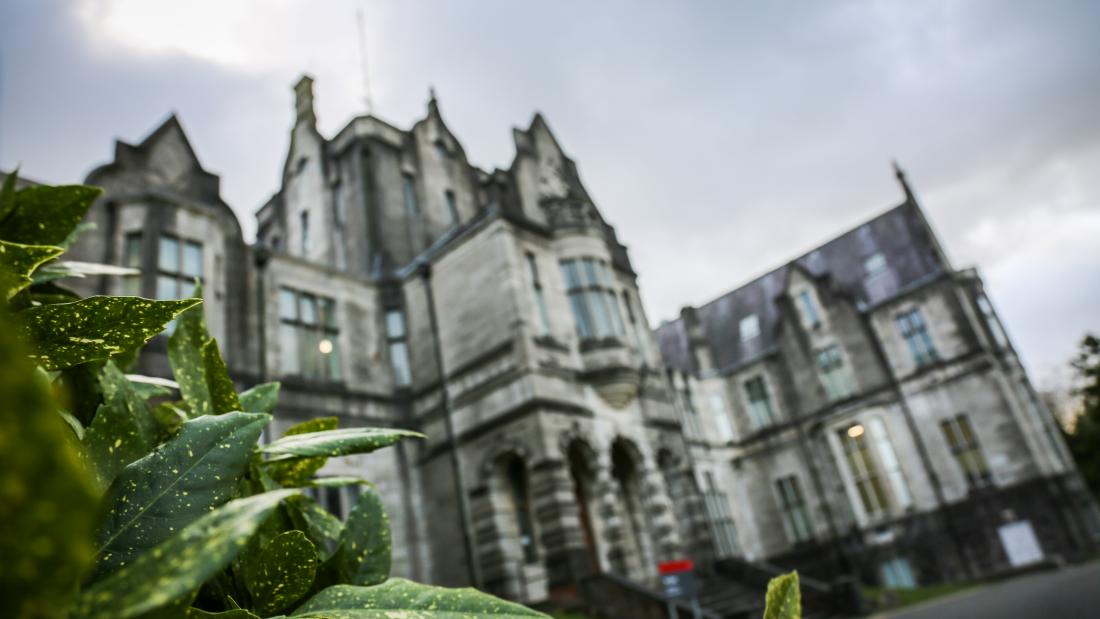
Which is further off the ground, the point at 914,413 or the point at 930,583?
the point at 914,413

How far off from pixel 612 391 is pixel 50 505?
15593 millimetres

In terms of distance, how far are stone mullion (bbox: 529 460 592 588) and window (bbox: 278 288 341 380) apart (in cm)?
557

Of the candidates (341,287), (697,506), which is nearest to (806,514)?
(697,506)

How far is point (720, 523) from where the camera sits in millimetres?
21766

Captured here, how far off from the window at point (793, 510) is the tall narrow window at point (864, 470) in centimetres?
249

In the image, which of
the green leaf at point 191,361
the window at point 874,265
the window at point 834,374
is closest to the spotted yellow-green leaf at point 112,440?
the green leaf at point 191,361

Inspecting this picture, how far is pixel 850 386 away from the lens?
2920 cm

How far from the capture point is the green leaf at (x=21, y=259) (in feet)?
2.09

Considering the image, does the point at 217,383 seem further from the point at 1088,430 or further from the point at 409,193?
the point at 1088,430

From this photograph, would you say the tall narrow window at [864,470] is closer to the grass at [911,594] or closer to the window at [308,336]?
the grass at [911,594]

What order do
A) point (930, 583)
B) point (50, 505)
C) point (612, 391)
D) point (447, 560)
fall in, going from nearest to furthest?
point (50, 505), point (447, 560), point (612, 391), point (930, 583)

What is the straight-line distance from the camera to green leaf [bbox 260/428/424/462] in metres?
0.88

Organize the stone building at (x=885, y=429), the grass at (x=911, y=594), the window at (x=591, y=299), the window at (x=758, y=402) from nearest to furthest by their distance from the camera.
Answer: the window at (x=591, y=299) → the grass at (x=911, y=594) → the stone building at (x=885, y=429) → the window at (x=758, y=402)

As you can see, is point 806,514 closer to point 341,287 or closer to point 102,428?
point 341,287
